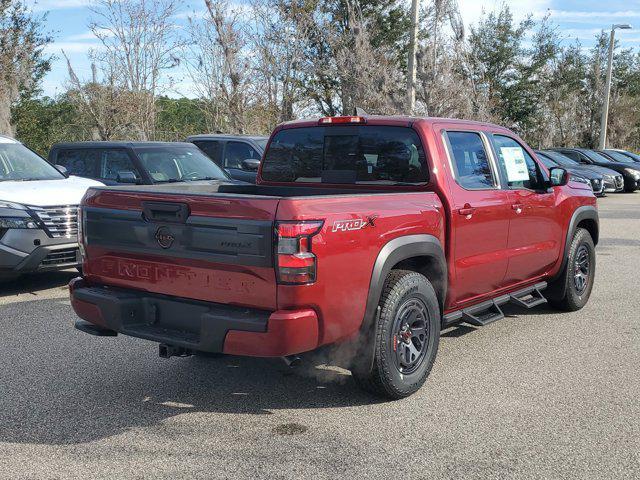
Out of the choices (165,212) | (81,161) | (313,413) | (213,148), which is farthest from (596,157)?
(165,212)

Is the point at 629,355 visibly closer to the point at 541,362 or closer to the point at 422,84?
the point at 541,362

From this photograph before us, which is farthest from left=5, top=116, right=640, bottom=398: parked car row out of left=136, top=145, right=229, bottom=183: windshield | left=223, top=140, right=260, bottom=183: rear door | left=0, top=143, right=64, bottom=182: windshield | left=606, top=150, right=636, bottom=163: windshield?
left=606, top=150, right=636, bottom=163: windshield

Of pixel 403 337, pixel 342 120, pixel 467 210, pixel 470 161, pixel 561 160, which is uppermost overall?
pixel 342 120

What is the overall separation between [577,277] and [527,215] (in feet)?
4.91

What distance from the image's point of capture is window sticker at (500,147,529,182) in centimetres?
582

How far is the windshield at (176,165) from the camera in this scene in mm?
9328

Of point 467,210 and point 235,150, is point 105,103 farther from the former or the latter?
point 467,210

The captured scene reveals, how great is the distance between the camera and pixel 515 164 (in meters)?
5.95

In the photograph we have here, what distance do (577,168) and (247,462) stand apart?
19727 mm

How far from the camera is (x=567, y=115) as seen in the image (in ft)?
122

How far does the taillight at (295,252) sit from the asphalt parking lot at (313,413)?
3.18 ft

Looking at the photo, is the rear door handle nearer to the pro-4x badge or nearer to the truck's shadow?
the pro-4x badge

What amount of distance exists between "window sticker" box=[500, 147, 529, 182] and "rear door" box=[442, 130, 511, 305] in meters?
0.26

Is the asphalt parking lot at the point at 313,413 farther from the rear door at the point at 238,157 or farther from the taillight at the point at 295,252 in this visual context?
the rear door at the point at 238,157
